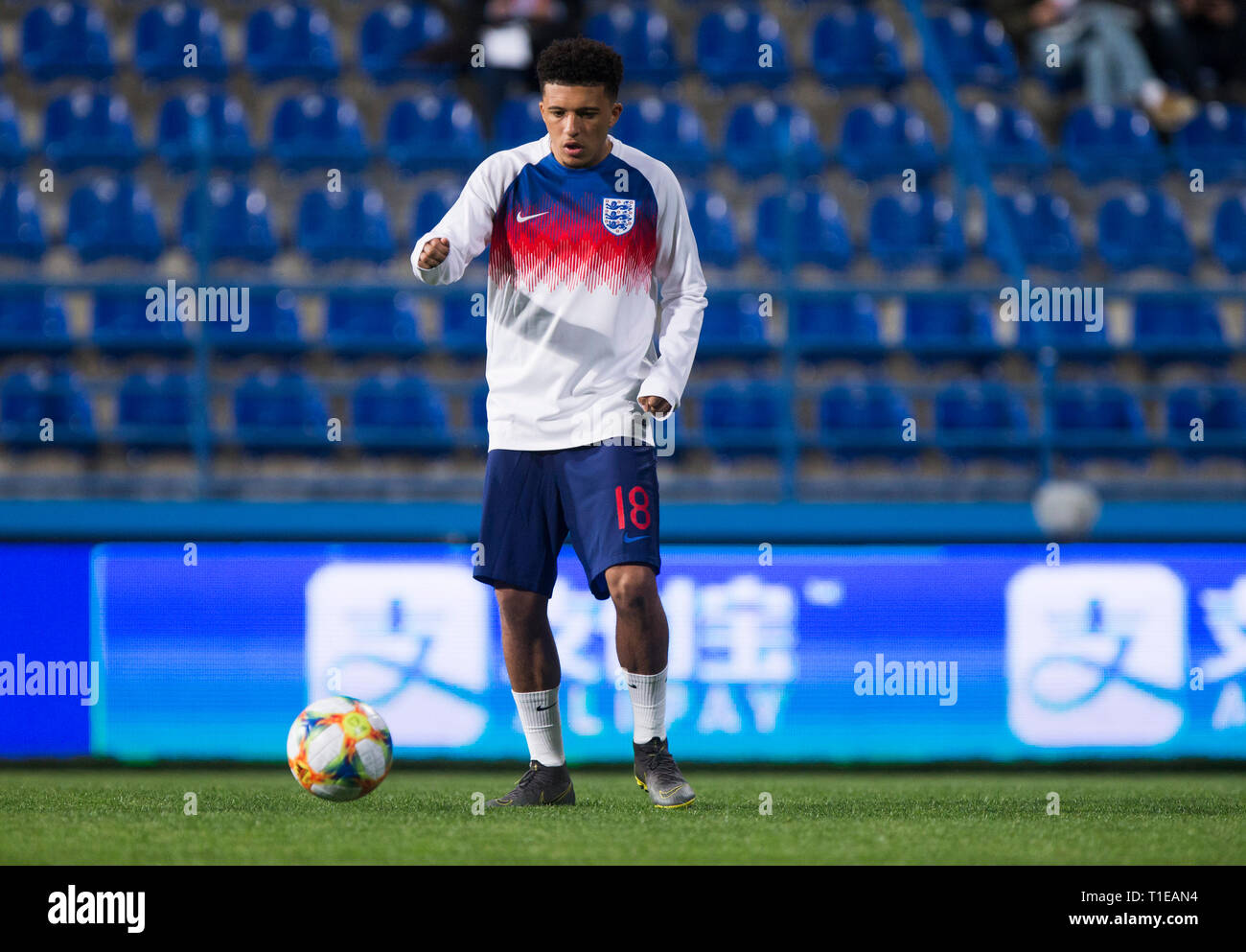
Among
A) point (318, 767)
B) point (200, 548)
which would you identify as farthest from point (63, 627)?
point (318, 767)

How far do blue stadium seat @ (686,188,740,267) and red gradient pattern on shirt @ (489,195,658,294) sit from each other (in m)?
4.00

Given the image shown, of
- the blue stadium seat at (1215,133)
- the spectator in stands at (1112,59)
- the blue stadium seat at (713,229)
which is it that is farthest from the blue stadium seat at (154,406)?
the blue stadium seat at (1215,133)

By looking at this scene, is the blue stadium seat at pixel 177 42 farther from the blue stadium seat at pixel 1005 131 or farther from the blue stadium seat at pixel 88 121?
the blue stadium seat at pixel 1005 131

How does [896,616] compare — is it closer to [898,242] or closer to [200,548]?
[200,548]

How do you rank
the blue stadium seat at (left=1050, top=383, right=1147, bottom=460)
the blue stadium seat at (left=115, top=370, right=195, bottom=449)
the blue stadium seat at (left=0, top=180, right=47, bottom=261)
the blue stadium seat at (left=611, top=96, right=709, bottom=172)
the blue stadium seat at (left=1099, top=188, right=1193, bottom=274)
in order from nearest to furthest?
1. the blue stadium seat at (left=115, top=370, right=195, bottom=449)
2. the blue stadium seat at (left=1050, top=383, right=1147, bottom=460)
3. the blue stadium seat at (left=0, top=180, right=47, bottom=261)
4. the blue stadium seat at (left=1099, top=188, right=1193, bottom=274)
5. the blue stadium seat at (left=611, top=96, right=709, bottom=172)

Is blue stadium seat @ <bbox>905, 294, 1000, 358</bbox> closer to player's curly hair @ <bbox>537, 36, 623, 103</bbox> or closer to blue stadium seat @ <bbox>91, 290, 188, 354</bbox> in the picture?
blue stadium seat @ <bbox>91, 290, 188, 354</bbox>

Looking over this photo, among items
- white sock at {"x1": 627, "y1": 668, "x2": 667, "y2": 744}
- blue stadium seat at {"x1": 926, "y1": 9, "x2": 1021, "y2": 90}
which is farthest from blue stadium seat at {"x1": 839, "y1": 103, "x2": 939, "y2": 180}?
white sock at {"x1": 627, "y1": 668, "x2": 667, "y2": 744}

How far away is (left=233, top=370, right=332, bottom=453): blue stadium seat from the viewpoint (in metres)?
7.09

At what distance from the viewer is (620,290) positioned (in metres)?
4.23

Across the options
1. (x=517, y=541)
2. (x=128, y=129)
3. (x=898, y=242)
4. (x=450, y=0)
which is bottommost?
(x=517, y=541)

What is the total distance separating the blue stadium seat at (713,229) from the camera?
27.3 ft

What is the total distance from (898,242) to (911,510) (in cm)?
306
